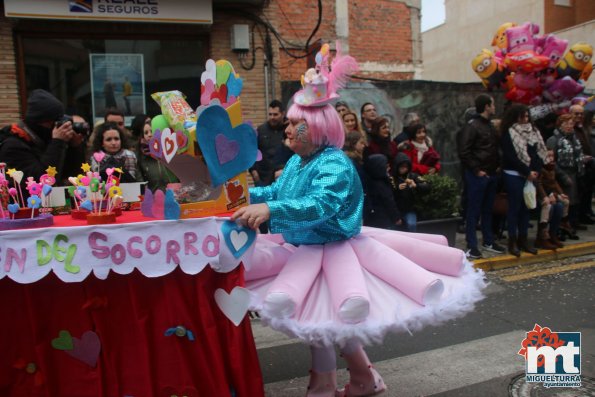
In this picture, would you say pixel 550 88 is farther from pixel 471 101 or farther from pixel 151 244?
pixel 151 244

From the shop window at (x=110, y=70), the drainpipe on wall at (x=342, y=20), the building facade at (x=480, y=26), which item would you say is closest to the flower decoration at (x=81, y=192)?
the shop window at (x=110, y=70)

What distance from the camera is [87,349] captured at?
2369 millimetres

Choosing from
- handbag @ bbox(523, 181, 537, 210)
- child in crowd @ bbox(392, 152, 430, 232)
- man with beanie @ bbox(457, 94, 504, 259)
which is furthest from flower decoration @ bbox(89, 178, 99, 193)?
handbag @ bbox(523, 181, 537, 210)

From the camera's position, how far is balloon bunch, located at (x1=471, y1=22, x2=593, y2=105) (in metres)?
9.17

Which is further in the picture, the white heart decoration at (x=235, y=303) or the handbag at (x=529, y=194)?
the handbag at (x=529, y=194)

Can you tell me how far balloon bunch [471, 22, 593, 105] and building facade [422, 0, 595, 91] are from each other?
675 centimetres

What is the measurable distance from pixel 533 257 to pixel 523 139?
1.57m

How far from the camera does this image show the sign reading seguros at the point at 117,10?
7070mm

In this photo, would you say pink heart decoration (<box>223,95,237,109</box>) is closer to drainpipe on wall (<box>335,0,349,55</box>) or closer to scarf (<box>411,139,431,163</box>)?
scarf (<box>411,139,431,163</box>)

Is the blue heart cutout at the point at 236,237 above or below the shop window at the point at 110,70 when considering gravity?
below

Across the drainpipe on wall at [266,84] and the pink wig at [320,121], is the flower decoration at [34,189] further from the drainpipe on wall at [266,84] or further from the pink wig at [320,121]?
the drainpipe on wall at [266,84]

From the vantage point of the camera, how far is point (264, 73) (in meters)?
8.74

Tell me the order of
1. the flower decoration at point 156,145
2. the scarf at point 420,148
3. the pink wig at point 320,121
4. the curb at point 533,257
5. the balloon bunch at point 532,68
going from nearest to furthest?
the flower decoration at point 156,145, the pink wig at point 320,121, the curb at point 533,257, the scarf at point 420,148, the balloon bunch at point 532,68

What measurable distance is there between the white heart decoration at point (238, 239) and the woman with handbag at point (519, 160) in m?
4.97
